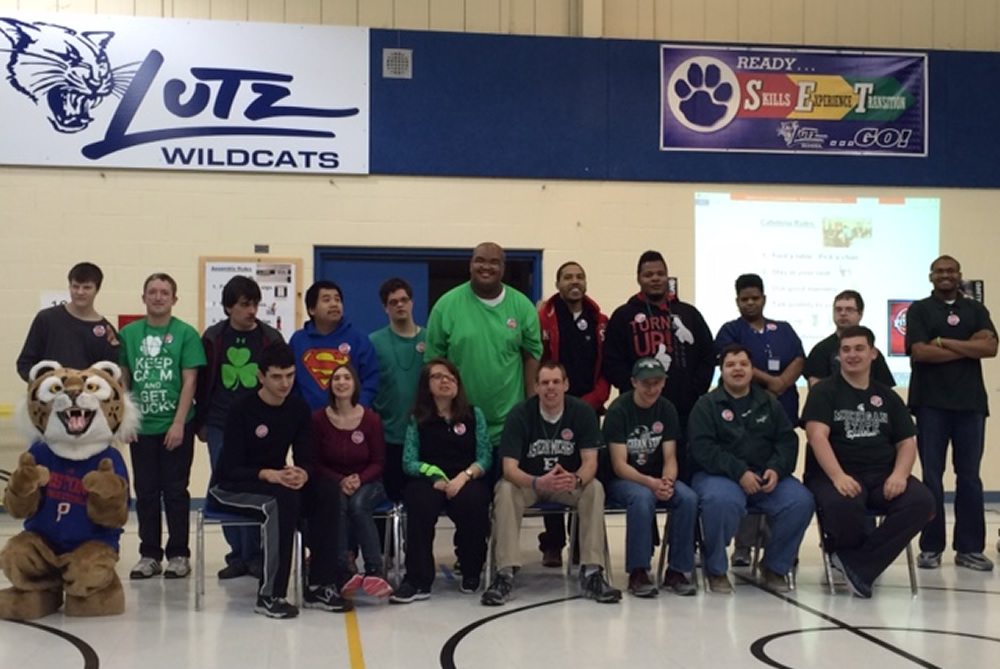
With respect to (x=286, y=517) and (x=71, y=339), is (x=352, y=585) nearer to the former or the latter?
(x=286, y=517)

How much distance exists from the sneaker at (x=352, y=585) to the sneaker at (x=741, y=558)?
1987 millimetres

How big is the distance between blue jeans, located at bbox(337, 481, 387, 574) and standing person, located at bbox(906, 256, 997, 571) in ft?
9.13

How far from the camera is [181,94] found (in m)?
7.22

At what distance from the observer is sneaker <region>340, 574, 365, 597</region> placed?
4.60 metres

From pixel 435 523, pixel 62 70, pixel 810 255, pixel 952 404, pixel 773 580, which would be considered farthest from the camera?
pixel 810 255

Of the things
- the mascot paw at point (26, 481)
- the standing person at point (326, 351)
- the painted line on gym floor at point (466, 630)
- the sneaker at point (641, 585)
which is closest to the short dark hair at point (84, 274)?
the standing person at point (326, 351)

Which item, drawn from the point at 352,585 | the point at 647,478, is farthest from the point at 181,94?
the point at 647,478

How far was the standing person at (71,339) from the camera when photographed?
5445 mm

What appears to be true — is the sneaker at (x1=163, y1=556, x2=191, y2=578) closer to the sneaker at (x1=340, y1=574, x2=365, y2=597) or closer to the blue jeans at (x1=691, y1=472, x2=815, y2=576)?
the sneaker at (x1=340, y1=574, x2=365, y2=597)

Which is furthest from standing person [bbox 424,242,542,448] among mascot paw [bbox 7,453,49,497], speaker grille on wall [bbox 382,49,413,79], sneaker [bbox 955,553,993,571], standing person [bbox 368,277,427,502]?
speaker grille on wall [bbox 382,49,413,79]

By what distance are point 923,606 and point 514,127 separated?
421 cm

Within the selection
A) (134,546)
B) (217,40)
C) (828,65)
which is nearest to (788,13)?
(828,65)

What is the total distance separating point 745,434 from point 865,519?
65 centimetres

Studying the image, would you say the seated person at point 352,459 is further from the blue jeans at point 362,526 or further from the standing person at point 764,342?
the standing person at point 764,342
